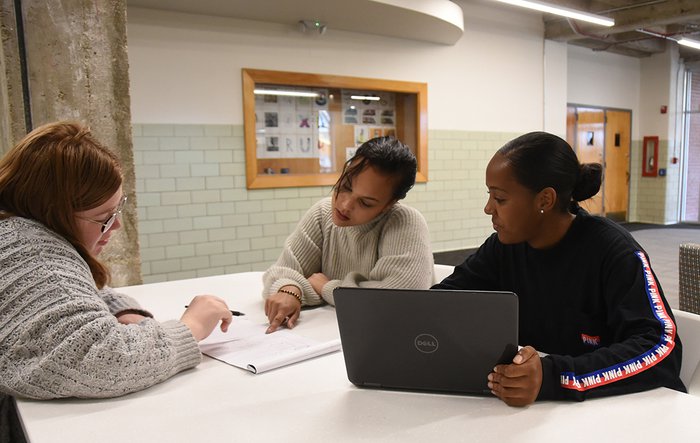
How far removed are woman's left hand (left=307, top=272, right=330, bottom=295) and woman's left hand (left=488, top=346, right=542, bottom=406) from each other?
895mm

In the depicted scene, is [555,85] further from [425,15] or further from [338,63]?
[338,63]

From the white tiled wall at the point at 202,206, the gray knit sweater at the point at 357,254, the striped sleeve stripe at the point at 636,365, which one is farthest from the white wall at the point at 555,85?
the striped sleeve stripe at the point at 636,365

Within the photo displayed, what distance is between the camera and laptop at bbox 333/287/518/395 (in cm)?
100

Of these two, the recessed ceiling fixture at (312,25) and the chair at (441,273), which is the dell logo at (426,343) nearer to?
the chair at (441,273)

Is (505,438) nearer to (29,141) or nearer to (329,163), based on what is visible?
(29,141)

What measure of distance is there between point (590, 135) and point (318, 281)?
8.48 meters

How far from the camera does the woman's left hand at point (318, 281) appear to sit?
73.3 inches

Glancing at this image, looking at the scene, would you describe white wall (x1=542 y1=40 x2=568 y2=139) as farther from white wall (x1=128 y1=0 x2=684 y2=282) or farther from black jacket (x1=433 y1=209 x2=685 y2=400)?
black jacket (x1=433 y1=209 x2=685 y2=400)

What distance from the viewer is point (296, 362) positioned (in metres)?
1.31

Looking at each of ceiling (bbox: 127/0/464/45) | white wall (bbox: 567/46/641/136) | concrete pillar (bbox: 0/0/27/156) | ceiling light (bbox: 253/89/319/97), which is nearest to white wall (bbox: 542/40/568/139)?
white wall (bbox: 567/46/641/136)

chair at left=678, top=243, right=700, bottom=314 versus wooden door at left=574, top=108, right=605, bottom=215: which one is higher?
wooden door at left=574, top=108, right=605, bottom=215

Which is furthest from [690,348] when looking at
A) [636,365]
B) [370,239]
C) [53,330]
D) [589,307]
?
[53,330]

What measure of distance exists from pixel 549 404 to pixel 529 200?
0.55 metres

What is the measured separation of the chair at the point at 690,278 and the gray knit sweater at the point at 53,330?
2136 millimetres
